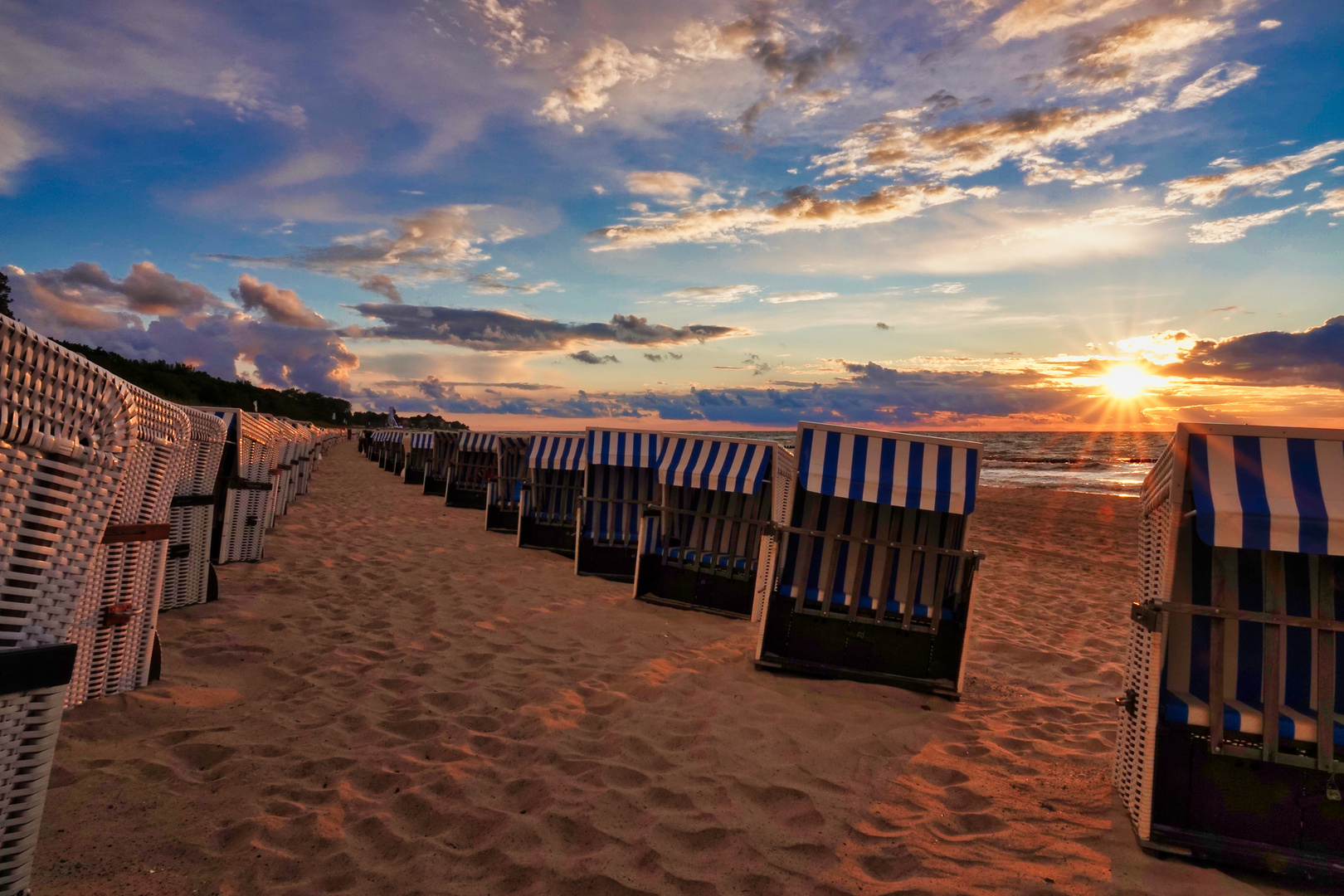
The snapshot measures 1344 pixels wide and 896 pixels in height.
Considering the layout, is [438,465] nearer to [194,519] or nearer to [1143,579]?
[194,519]

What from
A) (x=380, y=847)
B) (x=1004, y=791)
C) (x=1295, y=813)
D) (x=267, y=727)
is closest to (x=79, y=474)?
(x=380, y=847)

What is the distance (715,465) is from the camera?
8.30 metres

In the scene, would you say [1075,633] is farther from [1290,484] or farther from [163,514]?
[163,514]

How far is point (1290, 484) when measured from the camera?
3488 millimetres

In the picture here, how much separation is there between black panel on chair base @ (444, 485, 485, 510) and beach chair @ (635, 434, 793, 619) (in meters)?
11.8

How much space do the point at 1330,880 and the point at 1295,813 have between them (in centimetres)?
31

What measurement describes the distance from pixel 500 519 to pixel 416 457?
1454 centimetres

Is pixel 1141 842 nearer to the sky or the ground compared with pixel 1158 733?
nearer to the ground

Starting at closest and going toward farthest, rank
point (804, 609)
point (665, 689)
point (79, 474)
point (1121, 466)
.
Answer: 1. point (79, 474)
2. point (665, 689)
3. point (804, 609)
4. point (1121, 466)

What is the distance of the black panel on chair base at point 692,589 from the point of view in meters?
8.53

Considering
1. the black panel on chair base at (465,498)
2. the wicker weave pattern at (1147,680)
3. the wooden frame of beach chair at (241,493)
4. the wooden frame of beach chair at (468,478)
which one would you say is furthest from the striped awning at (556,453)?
the wicker weave pattern at (1147,680)

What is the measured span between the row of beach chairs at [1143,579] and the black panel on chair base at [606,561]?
4cm

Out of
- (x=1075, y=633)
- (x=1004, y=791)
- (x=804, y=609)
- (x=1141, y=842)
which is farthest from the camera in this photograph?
(x=1075, y=633)

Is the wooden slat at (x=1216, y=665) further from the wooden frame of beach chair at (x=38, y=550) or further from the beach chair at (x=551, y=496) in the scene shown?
the beach chair at (x=551, y=496)
